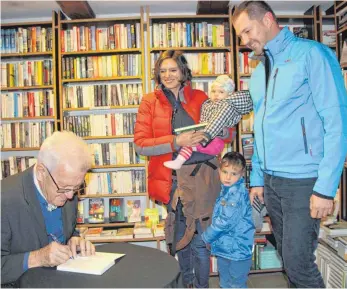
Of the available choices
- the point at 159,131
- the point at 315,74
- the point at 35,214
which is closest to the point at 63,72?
the point at 159,131

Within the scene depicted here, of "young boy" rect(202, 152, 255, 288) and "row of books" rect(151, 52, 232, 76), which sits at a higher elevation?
"row of books" rect(151, 52, 232, 76)

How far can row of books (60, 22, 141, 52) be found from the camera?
136 inches

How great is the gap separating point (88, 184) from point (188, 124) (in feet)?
5.42

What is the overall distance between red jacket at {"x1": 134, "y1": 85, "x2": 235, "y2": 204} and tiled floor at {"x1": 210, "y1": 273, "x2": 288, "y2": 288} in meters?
1.34

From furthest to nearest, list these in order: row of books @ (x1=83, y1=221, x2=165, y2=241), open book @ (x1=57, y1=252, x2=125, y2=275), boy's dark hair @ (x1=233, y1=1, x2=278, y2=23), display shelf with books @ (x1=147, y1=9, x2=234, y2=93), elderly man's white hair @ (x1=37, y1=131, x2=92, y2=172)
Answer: display shelf with books @ (x1=147, y1=9, x2=234, y2=93)
row of books @ (x1=83, y1=221, x2=165, y2=241)
boy's dark hair @ (x1=233, y1=1, x2=278, y2=23)
elderly man's white hair @ (x1=37, y1=131, x2=92, y2=172)
open book @ (x1=57, y1=252, x2=125, y2=275)

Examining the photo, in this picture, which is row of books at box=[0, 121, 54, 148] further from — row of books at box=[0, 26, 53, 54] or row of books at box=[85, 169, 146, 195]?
row of books at box=[0, 26, 53, 54]

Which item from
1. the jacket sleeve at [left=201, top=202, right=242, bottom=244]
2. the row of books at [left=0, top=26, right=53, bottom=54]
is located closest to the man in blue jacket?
the jacket sleeve at [left=201, top=202, right=242, bottom=244]

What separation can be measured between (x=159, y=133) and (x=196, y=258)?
800 millimetres

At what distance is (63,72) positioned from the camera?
135 inches

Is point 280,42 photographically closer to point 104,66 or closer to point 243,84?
point 243,84

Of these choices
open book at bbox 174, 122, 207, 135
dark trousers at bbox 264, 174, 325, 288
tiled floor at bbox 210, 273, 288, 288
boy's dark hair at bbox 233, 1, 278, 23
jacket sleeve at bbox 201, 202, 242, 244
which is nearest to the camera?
dark trousers at bbox 264, 174, 325, 288

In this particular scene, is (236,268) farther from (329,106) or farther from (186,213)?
(329,106)

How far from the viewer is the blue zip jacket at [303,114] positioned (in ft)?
4.48

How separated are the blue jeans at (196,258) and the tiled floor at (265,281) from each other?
2.96 ft
